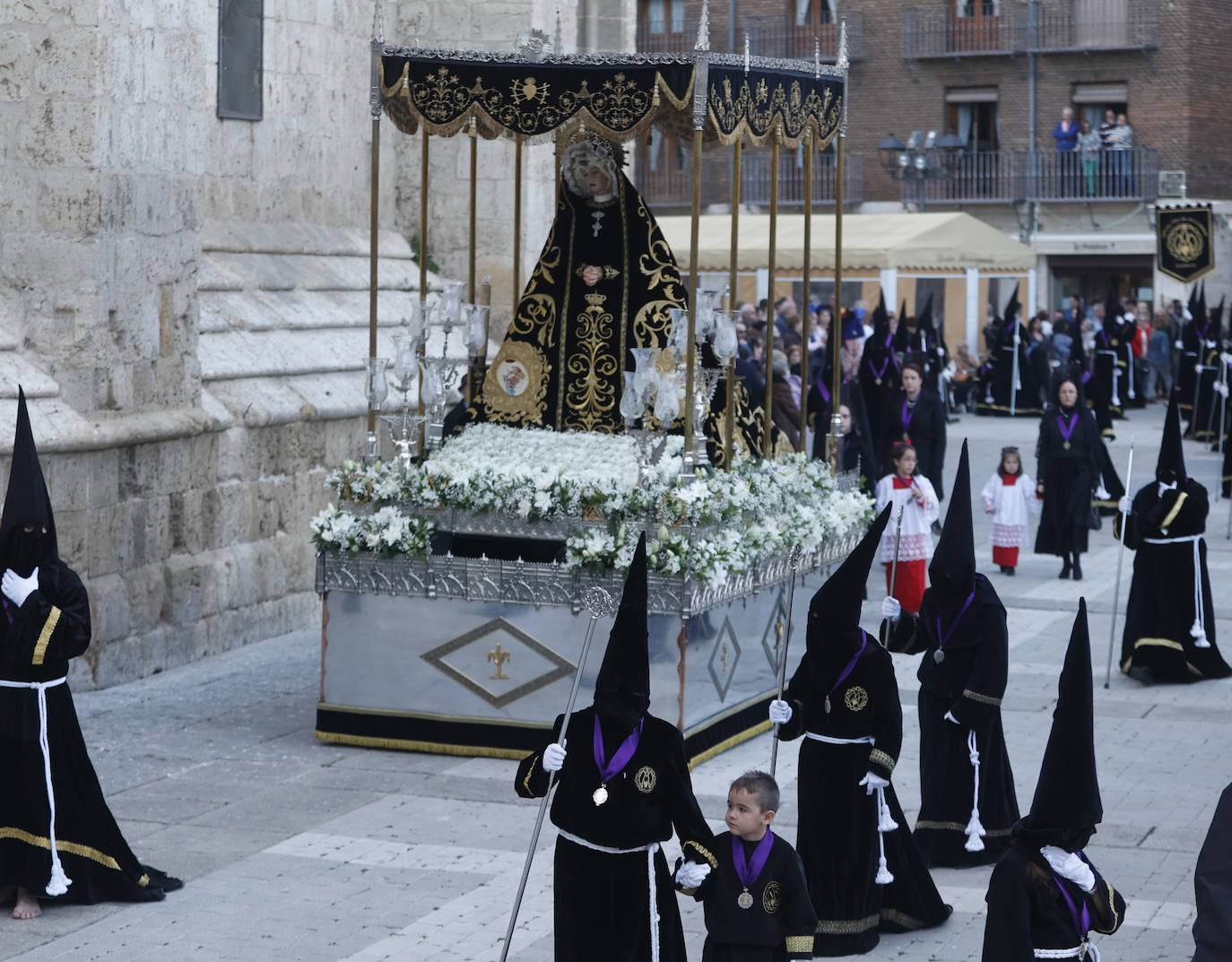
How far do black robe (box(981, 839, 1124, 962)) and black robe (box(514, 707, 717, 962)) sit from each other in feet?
3.40

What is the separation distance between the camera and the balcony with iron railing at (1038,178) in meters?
40.2

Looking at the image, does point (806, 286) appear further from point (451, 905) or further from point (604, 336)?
point (451, 905)

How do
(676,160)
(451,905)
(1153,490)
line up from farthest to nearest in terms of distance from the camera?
(676,160), (1153,490), (451,905)

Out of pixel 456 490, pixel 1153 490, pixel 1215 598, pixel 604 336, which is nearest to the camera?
pixel 456 490

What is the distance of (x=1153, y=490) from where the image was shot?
1330 centimetres

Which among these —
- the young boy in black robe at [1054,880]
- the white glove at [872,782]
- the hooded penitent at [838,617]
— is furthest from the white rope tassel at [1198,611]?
the young boy in black robe at [1054,880]

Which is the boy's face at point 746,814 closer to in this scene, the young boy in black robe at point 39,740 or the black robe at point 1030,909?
the black robe at point 1030,909

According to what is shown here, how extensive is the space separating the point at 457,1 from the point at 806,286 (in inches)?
224

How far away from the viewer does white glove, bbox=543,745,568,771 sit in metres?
6.62

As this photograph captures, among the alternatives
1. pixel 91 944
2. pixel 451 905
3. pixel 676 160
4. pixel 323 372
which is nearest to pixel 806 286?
pixel 323 372

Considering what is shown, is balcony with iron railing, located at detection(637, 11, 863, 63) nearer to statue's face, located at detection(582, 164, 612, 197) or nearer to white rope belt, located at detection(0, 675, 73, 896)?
statue's face, located at detection(582, 164, 612, 197)

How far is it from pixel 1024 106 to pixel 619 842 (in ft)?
121

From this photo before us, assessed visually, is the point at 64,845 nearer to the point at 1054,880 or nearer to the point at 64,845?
the point at 64,845

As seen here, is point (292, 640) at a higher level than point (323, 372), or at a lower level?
lower
